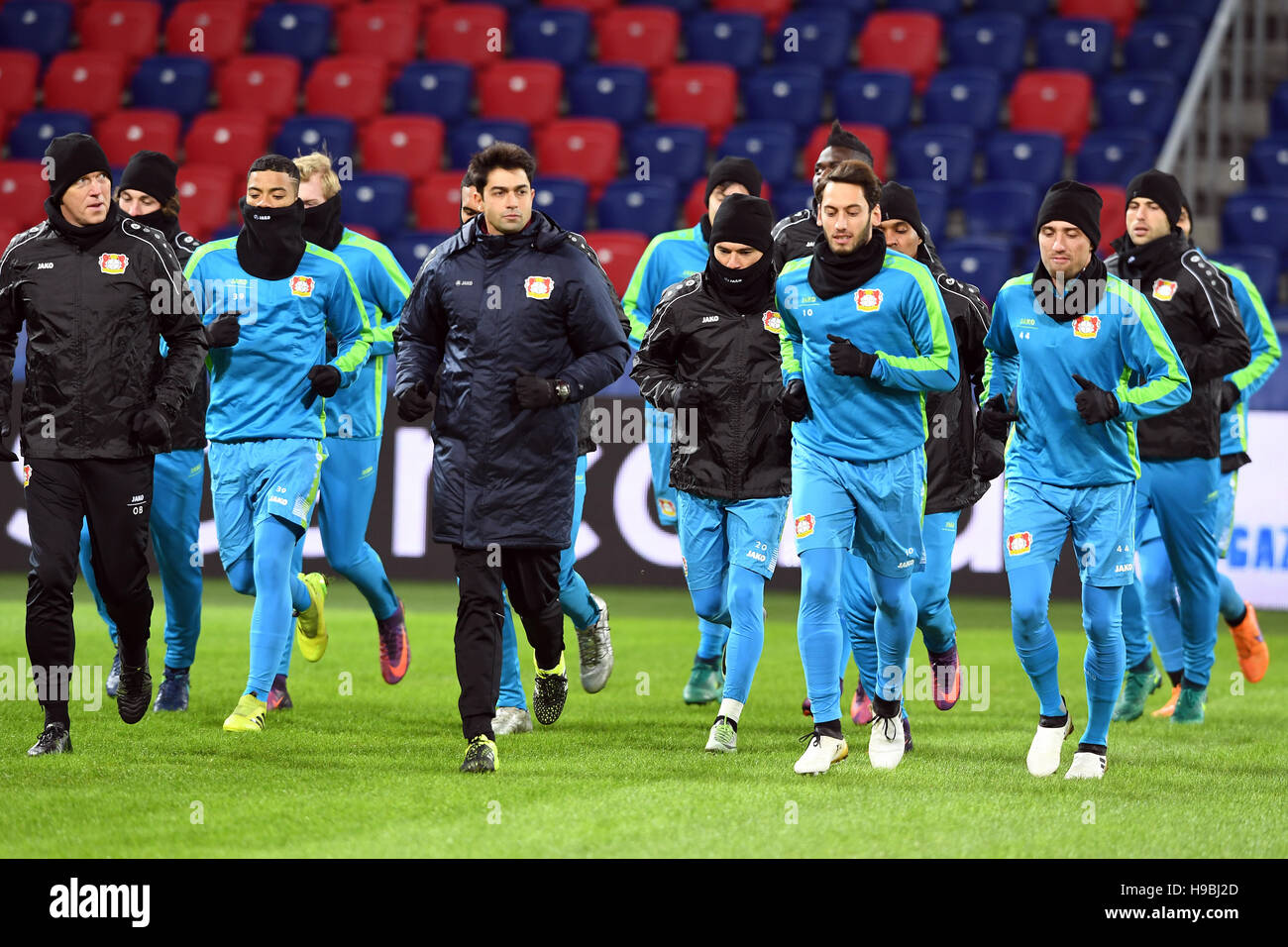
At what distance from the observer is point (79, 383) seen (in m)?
6.91

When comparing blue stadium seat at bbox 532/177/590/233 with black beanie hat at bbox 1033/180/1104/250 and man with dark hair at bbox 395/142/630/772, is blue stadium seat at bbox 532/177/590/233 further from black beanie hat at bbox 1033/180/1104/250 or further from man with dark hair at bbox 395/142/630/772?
black beanie hat at bbox 1033/180/1104/250

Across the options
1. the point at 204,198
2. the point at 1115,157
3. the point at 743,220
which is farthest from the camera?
the point at 204,198

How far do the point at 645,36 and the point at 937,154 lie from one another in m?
3.73

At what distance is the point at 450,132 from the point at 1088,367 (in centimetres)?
1232

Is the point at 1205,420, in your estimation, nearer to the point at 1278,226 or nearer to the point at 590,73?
the point at 1278,226

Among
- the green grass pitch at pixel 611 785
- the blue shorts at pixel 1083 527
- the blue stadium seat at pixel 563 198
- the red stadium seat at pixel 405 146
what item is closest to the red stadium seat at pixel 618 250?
the blue stadium seat at pixel 563 198

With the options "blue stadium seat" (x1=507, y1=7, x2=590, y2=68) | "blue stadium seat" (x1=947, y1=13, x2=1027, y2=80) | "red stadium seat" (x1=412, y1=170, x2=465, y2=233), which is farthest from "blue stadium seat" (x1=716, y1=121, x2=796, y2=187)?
"red stadium seat" (x1=412, y1=170, x2=465, y2=233)

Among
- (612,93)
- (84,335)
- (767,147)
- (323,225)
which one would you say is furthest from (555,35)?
(84,335)

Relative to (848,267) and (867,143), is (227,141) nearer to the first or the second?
(867,143)

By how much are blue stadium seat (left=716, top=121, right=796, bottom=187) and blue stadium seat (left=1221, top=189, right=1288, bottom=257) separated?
13.5 ft

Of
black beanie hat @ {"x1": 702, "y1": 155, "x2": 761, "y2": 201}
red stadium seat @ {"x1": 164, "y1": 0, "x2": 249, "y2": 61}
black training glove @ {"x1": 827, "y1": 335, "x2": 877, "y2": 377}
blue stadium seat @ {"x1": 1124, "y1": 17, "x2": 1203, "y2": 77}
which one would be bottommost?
black training glove @ {"x1": 827, "y1": 335, "x2": 877, "y2": 377}

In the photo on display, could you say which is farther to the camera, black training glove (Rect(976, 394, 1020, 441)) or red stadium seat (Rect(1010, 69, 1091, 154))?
red stadium seat (Rect(1010, 69, 1091, 154))

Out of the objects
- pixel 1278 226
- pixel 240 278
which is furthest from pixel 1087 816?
pixel 1278 226

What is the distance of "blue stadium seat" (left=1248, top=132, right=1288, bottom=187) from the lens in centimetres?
1686
